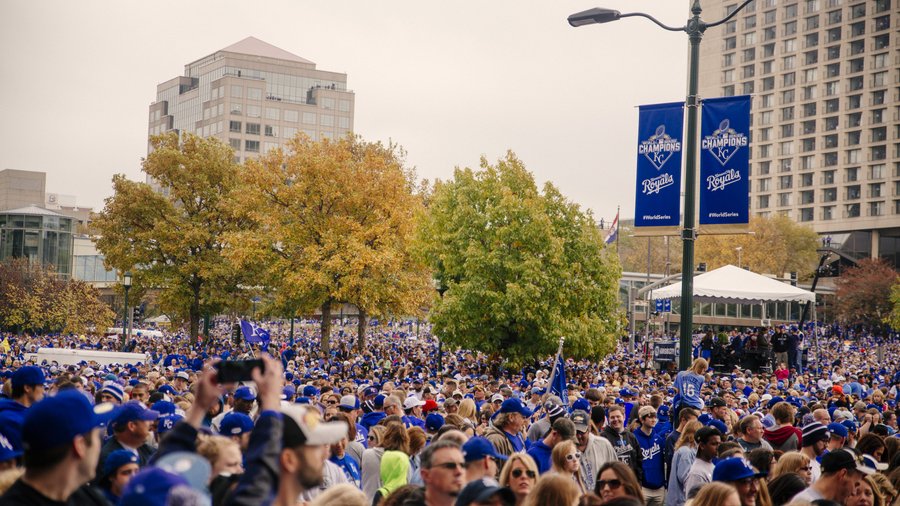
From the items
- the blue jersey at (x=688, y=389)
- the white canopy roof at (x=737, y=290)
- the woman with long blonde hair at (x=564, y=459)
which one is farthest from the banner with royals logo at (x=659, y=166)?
the white canopy roof at (x=737, y=290)

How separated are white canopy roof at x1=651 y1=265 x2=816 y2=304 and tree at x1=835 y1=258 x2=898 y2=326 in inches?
2063

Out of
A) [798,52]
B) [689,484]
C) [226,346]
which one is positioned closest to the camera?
[689,484]

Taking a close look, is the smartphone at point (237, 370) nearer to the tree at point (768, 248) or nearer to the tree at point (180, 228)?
the tree at point (180, 228)

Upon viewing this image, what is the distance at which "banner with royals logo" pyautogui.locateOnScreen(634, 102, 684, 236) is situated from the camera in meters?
13.2

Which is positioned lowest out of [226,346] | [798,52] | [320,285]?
[226,346]

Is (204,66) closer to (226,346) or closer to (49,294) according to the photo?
(49,294)

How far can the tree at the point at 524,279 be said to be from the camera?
110 feet

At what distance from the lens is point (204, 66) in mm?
158125

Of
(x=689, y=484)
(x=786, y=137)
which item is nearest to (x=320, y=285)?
(x=689, y=484)

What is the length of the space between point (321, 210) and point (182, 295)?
9.98 m

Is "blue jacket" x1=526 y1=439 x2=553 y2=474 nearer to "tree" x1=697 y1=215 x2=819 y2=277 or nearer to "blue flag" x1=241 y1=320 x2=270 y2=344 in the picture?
"blue flag" x1=241 y1=320 x2=270 y2=344

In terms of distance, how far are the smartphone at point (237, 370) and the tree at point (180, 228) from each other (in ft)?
150

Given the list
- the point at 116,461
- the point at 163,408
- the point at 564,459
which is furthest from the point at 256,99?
the point at 116,461

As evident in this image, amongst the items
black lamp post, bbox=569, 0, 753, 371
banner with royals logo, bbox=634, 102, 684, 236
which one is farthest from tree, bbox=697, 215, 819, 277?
black lamp post, bbox=569, 0, 753, 371
